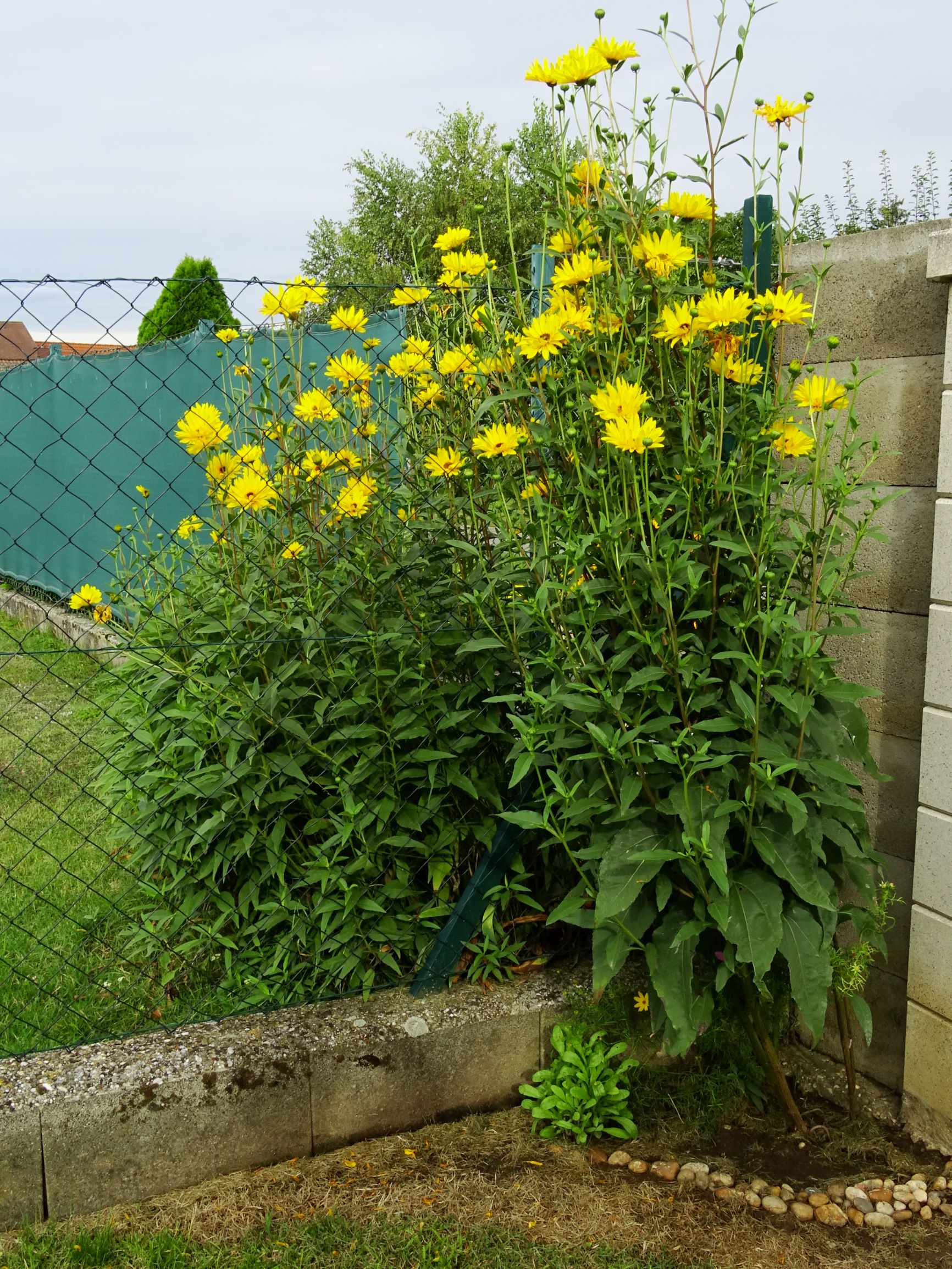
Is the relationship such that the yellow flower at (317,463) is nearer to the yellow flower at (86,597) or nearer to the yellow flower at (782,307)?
the yellow flower at (86,597)

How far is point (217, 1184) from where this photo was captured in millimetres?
2301

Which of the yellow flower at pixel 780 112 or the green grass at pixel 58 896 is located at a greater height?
the yellow flower at pixel 780 112

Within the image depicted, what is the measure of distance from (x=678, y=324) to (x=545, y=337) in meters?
0.25

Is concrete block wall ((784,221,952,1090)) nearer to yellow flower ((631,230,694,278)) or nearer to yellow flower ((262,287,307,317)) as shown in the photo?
yellow flower ((631,230,694,278))

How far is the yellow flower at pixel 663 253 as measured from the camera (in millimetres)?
2084

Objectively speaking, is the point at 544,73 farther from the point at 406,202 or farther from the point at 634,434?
the point at 406,202

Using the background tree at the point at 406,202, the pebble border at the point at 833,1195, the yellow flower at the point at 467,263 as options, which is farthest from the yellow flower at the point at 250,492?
the background tree at the point at 406,202

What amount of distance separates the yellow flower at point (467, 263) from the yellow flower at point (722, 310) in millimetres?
542

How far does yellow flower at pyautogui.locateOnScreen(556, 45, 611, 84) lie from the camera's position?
2010 mm

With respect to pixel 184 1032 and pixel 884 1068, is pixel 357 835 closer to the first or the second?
pixel 184 1032

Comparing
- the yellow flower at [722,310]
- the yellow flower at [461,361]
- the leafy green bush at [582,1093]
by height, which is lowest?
the leafy green bush at [582,1093]

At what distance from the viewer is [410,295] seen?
2.56m

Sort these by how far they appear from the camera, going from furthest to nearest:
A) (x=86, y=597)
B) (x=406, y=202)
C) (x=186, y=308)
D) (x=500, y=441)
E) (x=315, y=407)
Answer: (x=406, y=202), (x=186, y=308), (x=86, y=597), (x=315, y=407), (x=500, y=441)

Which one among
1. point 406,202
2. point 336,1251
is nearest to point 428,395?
point 336,1251
